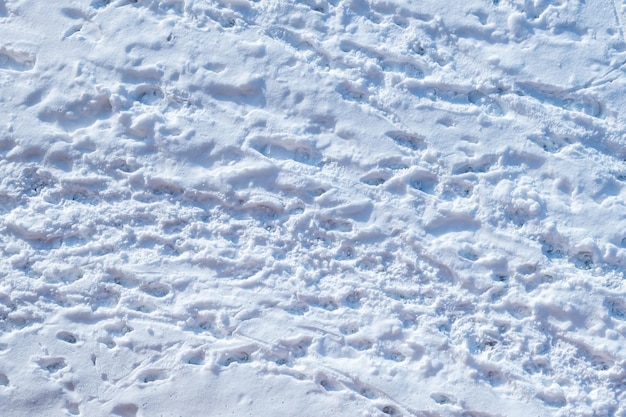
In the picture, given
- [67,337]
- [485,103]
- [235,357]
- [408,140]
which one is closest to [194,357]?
[235,357]

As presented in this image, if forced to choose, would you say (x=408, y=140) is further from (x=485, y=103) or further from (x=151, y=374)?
(x=151, y=374)

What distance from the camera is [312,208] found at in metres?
1.17

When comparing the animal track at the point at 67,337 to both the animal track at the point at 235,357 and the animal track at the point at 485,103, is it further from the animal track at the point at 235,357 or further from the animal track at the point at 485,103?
the animal track at the point at 485,103

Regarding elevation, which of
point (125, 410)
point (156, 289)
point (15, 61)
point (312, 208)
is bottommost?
point (125, 410)

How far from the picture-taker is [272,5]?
124 centimetres

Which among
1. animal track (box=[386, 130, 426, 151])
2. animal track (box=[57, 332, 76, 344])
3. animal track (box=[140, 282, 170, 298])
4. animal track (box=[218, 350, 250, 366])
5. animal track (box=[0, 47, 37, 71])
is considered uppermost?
animal track (box=[0, 47, 37, 71])

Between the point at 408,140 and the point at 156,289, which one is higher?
the point at 408,140

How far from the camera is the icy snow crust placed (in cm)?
111

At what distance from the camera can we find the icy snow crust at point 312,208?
111 centimetres

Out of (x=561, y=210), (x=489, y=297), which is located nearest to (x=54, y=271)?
(x=489, y=297)

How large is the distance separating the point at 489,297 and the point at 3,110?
721 millimetres

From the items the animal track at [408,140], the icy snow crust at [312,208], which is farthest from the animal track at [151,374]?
the animal track at [408,140]

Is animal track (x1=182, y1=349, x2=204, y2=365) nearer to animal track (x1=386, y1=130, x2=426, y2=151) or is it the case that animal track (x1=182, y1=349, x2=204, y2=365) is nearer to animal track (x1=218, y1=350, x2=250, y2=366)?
animal track (x1=218, y1=350, x2=250, y2=366)

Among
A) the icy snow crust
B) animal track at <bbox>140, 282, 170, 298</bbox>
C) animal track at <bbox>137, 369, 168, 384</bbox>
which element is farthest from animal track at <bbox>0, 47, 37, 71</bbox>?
animal track at <bbox>137, 369, 168, 384</bbox>
